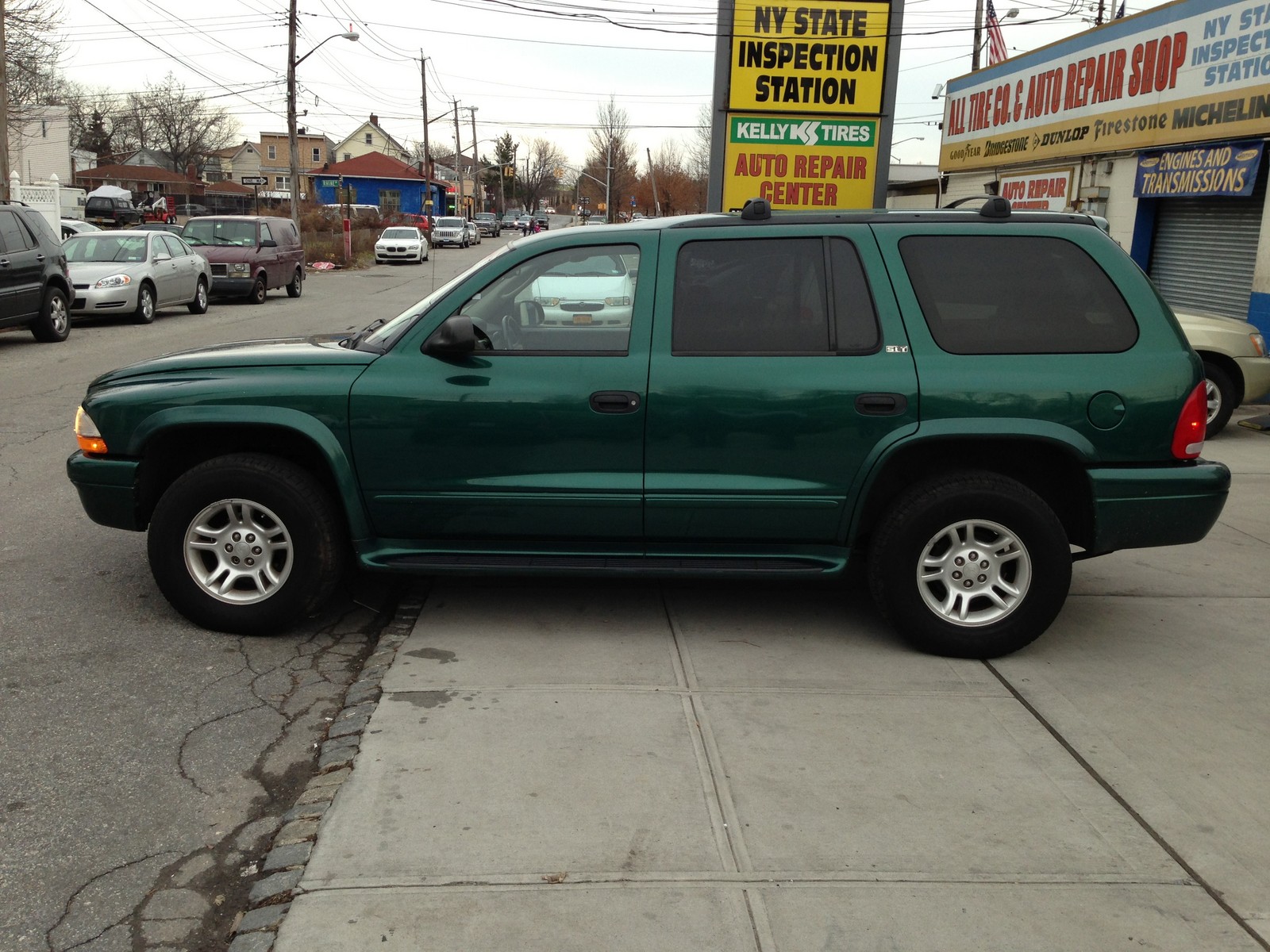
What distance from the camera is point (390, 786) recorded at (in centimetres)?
369

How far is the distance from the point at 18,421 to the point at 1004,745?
→ 29.3 ft

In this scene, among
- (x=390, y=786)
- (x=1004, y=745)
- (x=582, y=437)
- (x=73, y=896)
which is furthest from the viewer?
(x=582, y=437)

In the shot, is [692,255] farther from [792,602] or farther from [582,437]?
[792,602]

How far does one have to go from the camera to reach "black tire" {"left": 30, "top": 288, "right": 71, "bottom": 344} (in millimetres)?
15363

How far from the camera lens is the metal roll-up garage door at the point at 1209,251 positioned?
1399 cm

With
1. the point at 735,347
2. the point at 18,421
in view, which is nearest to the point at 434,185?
the point at 18,421

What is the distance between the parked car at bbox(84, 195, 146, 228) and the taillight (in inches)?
1985

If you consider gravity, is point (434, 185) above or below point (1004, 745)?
above

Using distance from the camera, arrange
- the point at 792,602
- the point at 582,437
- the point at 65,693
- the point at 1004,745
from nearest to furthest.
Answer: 1. the point at 1004,745
2. the point at 65,693
3. the point at 582,437
4. the point at 792,602

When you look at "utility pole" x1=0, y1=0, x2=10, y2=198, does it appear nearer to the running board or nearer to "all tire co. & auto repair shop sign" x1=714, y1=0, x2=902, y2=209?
"all tire co. & auto repair shop sign" x1=714, y1=0, x2=902, y2=209

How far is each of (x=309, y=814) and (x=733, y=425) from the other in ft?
7.29

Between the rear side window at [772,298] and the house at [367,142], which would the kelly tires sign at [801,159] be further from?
the house at [367,142]

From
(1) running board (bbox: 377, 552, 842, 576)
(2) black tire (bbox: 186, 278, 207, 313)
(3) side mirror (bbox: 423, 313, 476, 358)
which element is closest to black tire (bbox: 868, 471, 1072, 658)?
(1) running board (bbox: 377, 552, 842, 576)

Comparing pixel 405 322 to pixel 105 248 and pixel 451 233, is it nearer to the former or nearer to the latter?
pixel 105 248
